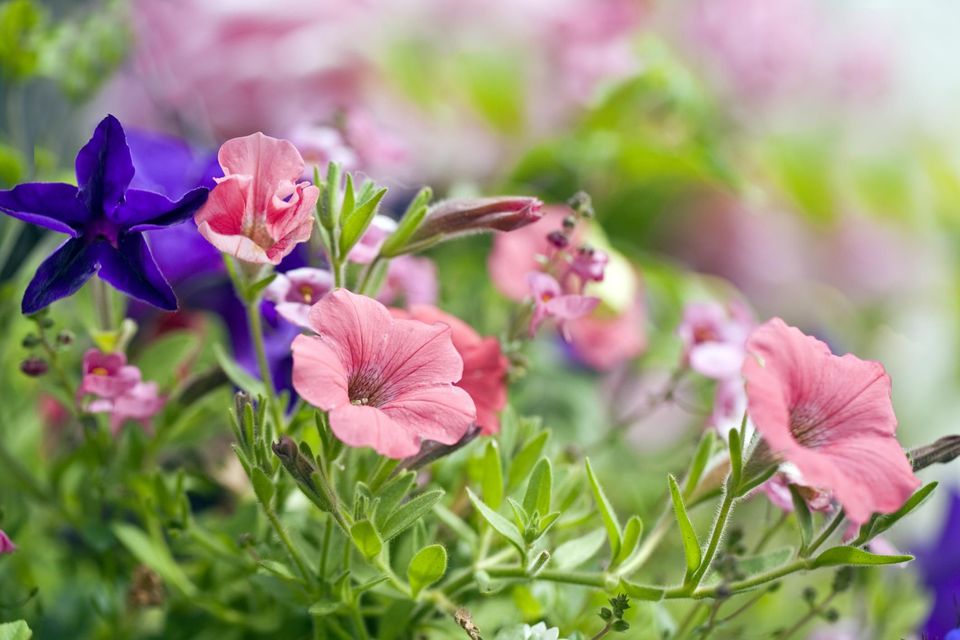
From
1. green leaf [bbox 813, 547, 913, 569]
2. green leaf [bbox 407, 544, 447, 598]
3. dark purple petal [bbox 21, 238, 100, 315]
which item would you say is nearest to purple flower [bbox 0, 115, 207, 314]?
dark purple petal [bbox 21, 238, 100, 315]

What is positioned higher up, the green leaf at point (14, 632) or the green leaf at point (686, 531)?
the green leaf at point (686, 531)

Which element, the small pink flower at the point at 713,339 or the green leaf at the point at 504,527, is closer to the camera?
the green leaf at the point at 504,527

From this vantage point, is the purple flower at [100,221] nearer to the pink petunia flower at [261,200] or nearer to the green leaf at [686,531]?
the pink petunia flower at [261,200]

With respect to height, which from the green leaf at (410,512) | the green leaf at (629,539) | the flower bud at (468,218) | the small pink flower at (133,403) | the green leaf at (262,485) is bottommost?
the green leaf at (629,539)

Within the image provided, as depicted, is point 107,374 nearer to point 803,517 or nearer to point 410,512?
point 410,512

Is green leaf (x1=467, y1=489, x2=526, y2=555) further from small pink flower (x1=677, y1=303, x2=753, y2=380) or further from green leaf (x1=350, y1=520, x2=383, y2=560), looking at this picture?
small pink flower (x1=677, y1=303, x2=753, y2=380)

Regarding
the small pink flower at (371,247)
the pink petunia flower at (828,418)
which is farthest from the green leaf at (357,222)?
the pink petunia flower at (828,418)

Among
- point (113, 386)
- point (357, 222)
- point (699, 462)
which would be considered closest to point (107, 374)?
point (113, 386)
